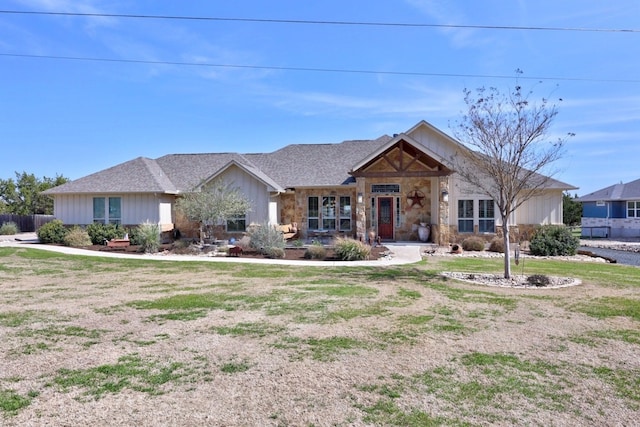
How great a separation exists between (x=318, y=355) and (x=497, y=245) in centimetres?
1753

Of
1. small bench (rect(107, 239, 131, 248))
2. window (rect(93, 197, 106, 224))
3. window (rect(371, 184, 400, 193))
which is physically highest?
window (rect(371, 184, 400, 193))

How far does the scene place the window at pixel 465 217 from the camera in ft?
76.2

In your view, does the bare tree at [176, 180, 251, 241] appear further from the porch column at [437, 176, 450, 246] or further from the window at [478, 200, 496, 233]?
the window at [478, 200, 496, 233]

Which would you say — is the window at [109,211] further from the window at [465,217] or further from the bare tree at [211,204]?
the window at [465,217]

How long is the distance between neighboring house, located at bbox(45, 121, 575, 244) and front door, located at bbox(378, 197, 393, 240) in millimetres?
57

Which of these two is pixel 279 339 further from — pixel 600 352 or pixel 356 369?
pixel 600 352

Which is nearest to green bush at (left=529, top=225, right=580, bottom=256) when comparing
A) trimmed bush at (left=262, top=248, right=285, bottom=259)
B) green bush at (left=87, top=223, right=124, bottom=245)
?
trimmed bush at (left=262, top=248, right=285, bottom=259)

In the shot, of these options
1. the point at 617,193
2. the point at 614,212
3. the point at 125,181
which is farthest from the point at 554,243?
the point at 125,181

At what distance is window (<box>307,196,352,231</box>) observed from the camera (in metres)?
24.5

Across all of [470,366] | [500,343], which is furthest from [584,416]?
[500,343]

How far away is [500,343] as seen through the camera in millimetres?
6363

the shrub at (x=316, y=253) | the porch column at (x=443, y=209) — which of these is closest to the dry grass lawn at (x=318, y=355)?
the shrub at (x=316, y=253)

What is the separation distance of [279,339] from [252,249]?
1297 cm

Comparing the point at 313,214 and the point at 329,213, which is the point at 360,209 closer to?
the point at 329,213
